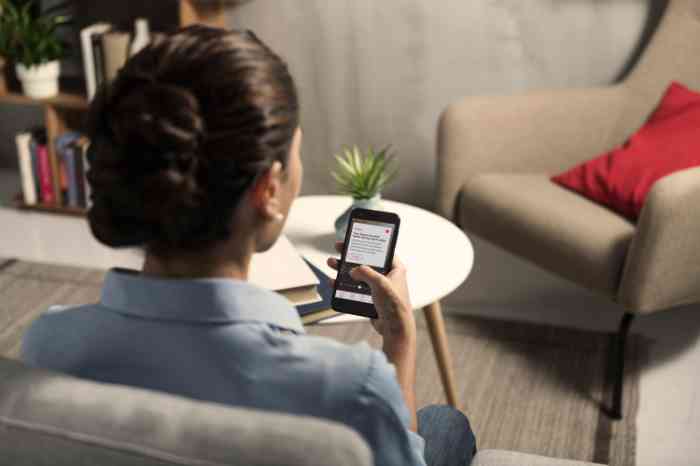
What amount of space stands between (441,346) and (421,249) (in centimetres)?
27

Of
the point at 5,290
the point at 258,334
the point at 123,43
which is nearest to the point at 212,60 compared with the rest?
the point at 258,334

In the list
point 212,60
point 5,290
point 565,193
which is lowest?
point 5,290

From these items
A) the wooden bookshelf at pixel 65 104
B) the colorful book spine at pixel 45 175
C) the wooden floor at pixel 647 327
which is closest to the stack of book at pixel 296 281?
the wooden floor at pixel 647 327

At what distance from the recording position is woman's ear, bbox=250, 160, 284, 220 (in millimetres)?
866

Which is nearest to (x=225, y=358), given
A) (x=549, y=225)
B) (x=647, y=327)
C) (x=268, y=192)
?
(x=268, y=192)

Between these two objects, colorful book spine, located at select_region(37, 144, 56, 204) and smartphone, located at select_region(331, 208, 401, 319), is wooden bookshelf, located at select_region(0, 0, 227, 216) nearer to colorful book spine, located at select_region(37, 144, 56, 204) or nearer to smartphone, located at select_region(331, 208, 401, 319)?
colorful book spine, located at select_region(37, 144, 56, 204)

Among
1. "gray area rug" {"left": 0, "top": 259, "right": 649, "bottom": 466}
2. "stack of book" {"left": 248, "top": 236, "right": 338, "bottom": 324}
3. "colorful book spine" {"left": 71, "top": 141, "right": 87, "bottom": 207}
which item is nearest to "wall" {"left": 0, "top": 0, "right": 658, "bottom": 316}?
"gray area rug" {"left": 0, "top": 259, "right": 649, "bottom": 466}

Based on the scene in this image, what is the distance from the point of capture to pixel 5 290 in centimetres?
264

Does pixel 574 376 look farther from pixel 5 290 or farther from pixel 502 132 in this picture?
pixel 5 290

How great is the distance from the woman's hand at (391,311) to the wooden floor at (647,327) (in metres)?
0.96

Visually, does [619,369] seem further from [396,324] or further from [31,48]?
[31,48]

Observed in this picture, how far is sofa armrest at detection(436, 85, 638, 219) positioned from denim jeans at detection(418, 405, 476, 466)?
3.91 feet

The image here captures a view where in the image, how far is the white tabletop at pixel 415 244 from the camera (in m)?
1.69

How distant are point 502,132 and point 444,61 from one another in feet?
2.27
